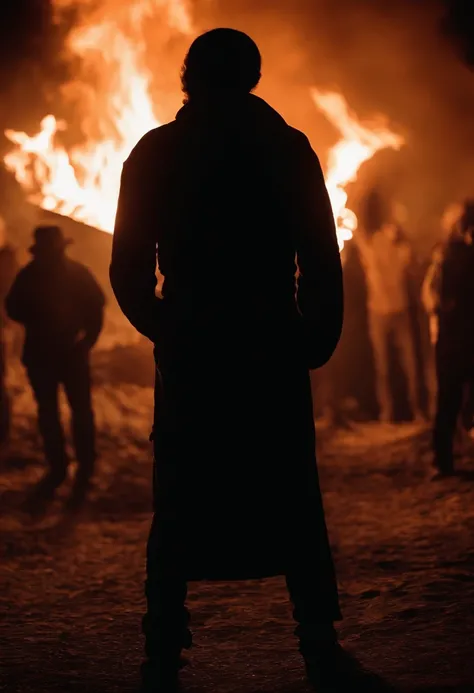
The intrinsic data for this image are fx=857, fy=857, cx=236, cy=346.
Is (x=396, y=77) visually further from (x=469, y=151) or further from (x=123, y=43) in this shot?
(x=123, y=43)

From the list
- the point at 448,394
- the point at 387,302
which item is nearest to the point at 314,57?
the point at 448,394

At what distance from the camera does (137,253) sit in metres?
2.74

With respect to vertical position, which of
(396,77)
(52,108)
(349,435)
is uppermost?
(396,77)

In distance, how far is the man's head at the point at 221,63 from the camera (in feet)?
9.02

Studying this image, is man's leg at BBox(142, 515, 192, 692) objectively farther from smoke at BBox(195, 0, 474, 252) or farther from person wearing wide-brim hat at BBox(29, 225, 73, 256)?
smoke at BBox(195, 0, 474, 252)

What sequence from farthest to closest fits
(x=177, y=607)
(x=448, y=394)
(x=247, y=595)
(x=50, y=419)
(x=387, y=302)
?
(x=387, y=302)
(x=50, y=419)
(x=448, y=394)
(x=247, y=595)
(x=177, y=607)

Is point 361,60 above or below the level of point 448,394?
above

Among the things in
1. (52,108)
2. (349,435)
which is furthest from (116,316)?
(52,108)

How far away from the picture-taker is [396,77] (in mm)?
8266

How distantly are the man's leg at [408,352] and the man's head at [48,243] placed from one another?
216 inches

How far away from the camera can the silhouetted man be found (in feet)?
8.94

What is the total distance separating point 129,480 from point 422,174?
6671mm

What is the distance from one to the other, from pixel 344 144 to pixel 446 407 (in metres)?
2.24

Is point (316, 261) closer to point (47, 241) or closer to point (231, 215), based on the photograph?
point (231, 215)
